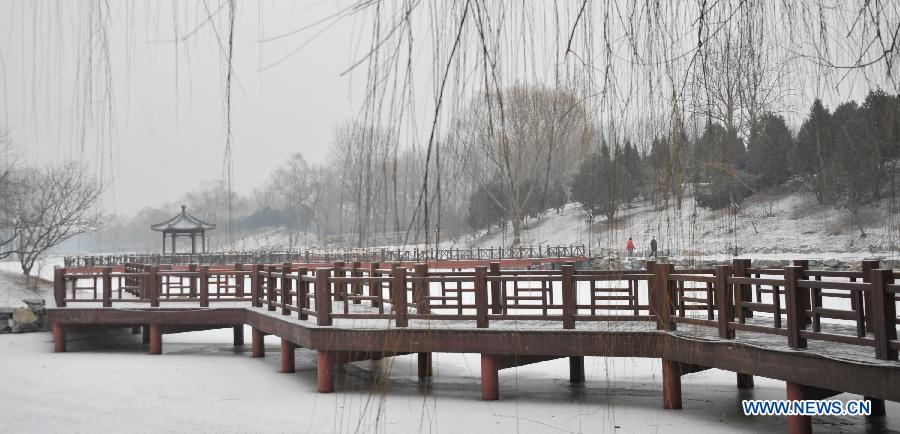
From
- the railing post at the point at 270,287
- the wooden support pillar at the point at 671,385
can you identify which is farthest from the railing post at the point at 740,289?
the railing post at the point at 270,287

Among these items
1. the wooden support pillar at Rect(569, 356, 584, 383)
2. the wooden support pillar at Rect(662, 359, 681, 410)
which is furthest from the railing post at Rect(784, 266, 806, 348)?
the wooden support pillar at Rect(569, 356, 584, 383)

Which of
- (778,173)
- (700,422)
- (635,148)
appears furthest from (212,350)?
(635,148)

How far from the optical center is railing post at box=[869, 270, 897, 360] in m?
3.67

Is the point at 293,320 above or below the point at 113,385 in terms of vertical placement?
above

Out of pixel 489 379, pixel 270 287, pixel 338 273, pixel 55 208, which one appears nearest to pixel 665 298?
pixel 489 379

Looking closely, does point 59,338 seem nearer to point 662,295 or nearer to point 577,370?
point 577,370

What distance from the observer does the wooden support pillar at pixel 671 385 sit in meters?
5.40

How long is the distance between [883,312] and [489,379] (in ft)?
9.95

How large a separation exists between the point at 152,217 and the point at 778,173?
50.7 meters

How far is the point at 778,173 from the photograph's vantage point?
3.57 m

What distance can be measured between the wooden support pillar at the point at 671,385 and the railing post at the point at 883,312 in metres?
1.75

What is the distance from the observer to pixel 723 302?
15.8 ft

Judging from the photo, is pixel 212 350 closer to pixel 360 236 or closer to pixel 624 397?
pixel 624 397

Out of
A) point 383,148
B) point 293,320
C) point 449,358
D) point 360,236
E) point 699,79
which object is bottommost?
point 449,358
